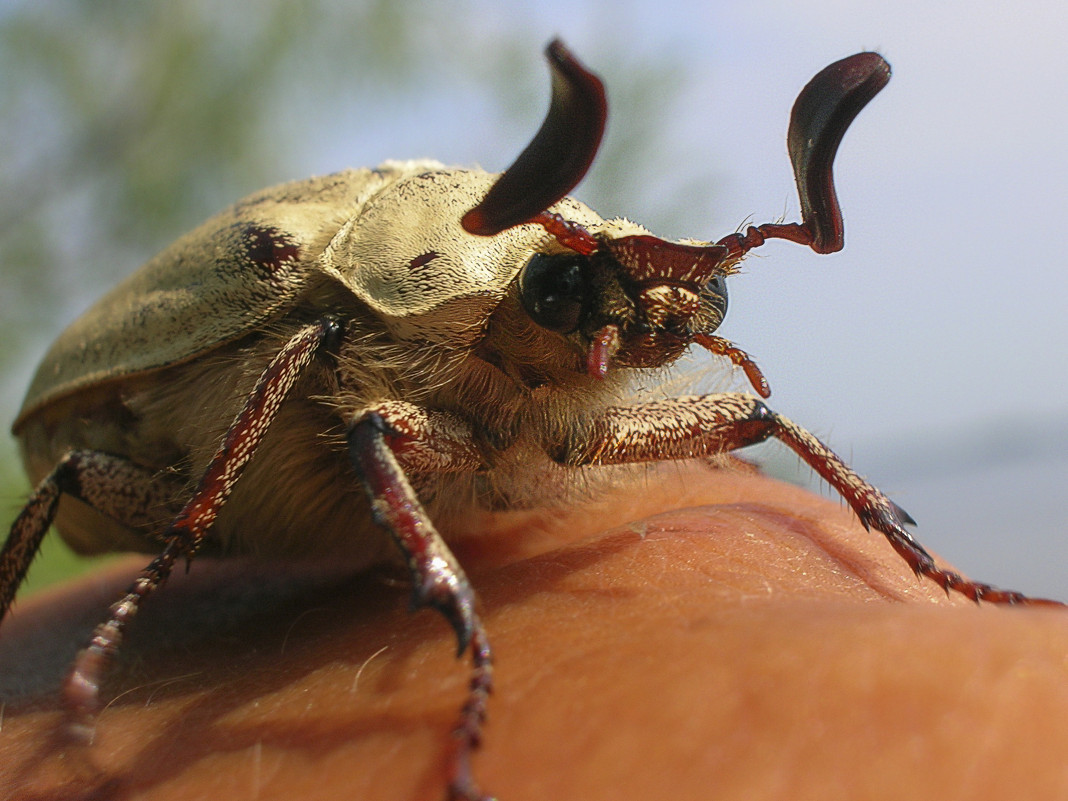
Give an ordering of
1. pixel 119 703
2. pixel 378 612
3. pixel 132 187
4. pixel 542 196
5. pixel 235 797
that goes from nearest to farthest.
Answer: pixel 235 797 < pixel 542 196 < pixel 119 703 < pixel 378 612 < pixel 132 187

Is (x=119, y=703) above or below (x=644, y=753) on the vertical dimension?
below

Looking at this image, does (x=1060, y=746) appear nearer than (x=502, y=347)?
Yes

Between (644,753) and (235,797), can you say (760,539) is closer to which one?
(644,753)

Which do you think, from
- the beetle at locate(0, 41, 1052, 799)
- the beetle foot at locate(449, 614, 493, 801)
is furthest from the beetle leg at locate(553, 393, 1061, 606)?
the beetle foot at locate(449, 614, 493, 801)

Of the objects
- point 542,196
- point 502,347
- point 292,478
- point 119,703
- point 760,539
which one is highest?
point 542,196

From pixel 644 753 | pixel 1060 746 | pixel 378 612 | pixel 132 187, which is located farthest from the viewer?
pixel 132 187

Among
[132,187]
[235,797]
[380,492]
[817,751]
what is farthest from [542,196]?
[132,187]
